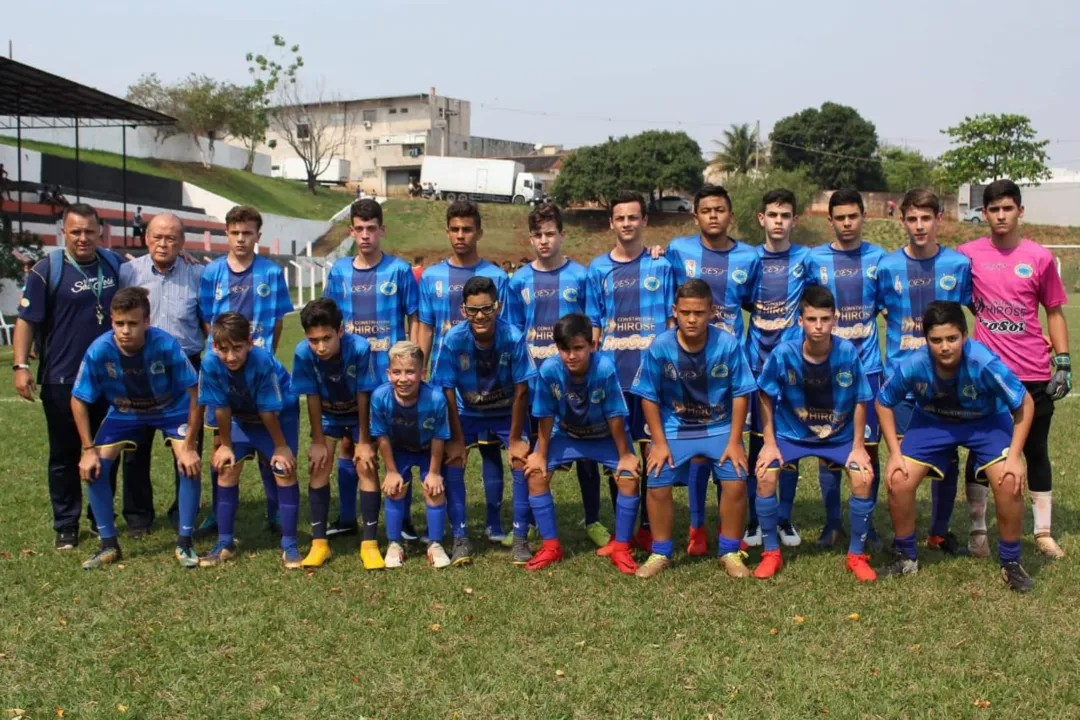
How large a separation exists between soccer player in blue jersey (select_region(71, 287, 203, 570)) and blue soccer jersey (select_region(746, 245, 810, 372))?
3.38 m

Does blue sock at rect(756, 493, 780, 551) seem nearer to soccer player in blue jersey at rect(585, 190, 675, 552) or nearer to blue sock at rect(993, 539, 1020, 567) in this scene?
soccer player in blue jersey at rect(585, 190, 675, 552)

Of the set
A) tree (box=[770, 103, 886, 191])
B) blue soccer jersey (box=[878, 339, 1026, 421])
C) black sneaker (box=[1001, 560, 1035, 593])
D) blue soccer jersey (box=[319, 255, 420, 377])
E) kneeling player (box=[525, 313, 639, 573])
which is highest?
tree (box=[770, 103, 886, 191])

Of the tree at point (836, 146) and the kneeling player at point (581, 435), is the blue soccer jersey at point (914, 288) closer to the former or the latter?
the kneeling player at point (581, 435)

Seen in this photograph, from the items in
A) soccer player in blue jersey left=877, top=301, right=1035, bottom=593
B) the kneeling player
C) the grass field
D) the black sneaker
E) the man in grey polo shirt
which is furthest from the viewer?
the man in grey polo shirt

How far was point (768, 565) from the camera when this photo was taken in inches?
191

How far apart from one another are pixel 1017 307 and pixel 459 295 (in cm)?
327

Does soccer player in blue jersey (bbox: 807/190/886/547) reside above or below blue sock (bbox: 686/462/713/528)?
above

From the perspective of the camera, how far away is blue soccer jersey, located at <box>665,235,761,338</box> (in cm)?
532

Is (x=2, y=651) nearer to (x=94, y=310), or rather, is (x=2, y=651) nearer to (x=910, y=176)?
(x=94, y=310)

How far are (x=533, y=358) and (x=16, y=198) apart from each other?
23805mm

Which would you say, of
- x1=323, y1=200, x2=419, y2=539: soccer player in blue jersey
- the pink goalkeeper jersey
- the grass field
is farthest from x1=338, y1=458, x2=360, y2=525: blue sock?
the pink goalkeeper jersey

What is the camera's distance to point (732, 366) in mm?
4934

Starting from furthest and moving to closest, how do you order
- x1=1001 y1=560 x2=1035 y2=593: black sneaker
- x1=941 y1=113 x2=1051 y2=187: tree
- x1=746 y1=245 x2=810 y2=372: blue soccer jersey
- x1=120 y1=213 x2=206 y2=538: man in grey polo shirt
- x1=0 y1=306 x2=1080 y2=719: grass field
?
x1=941 y1=113 x2=1051 y2=187: tree
x1=120 y1=213 x2=206 y2=538: man in grey polo shirt
x1=746 y1=245 x2=810 y2=372: blue soccer jersey
x1=1001 y1=560 x2=1035 y2=593: black sneaker
x1=0 y1=306 x2=1080 y2=719: grass field

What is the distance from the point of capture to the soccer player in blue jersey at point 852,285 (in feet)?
17.0
